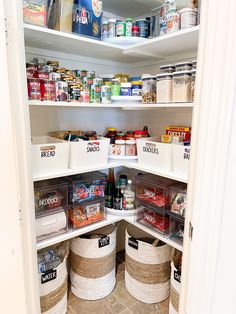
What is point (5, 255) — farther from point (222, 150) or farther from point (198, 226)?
point (222, 150)

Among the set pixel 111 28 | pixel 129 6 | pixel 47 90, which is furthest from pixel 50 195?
pixel 129 6

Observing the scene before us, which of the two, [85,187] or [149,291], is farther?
[149,291]

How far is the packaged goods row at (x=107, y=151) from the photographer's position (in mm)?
1228

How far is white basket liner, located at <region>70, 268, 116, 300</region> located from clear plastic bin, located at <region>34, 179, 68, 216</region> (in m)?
0.60

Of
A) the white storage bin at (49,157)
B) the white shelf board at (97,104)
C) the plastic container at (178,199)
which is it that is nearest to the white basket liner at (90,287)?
the plastic container at (178,199)

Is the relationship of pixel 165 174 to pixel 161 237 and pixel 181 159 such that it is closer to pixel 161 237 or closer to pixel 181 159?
pixel 181 159

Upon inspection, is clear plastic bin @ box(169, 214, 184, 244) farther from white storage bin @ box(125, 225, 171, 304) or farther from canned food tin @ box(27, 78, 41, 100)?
canned food tin @ box(27, 78, 41, 100)

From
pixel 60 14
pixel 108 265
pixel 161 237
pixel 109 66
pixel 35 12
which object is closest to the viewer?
pixel 35 12

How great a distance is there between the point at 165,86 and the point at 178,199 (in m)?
0.64

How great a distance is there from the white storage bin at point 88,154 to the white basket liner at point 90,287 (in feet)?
2.70

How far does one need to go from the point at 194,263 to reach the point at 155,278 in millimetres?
945

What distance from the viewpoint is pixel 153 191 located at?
1.55 meters

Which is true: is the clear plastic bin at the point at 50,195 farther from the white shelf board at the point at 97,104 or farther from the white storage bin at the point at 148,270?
the white storage bin at the point at 148,270

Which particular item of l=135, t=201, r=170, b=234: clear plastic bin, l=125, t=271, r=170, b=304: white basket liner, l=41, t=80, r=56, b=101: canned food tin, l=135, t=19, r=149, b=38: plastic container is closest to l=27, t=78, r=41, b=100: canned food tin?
l=41, t=80, r=56, b=101: canned food tin
